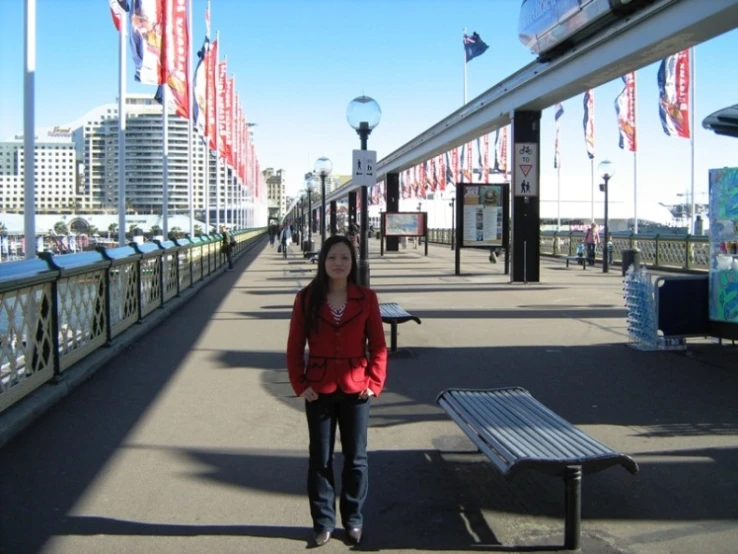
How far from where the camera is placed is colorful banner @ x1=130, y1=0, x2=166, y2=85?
56.6 feet

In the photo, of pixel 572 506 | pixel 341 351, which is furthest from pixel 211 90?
pixel 572 506

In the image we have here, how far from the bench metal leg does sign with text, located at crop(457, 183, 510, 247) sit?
1767 centimetres

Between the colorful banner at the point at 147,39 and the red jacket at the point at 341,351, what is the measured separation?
15072mm

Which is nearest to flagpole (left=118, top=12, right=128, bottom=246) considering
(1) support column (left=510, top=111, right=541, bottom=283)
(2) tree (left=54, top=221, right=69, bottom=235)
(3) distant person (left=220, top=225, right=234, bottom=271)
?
(2) tree (left=54, top=221, right=69, bottom=235)

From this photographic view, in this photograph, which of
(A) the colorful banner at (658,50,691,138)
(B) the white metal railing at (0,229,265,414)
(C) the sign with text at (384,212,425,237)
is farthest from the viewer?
(C) the sign with text at (384,212,425,237)

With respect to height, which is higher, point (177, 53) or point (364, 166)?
point (177, 53)

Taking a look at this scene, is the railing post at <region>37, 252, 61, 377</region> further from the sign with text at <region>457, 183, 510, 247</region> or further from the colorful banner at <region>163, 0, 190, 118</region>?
the sign with text at <region>457, 183, 510, 247</region>

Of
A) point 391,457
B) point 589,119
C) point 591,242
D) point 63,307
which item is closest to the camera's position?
point 391,457

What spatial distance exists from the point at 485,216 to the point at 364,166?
1048 centimetres

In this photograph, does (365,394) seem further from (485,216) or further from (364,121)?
(485,216)

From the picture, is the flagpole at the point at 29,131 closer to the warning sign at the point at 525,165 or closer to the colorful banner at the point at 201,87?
the warning sign at the point at 525,165

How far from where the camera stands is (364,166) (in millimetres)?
11430

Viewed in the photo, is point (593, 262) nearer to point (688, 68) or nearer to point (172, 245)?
point (688, 68)

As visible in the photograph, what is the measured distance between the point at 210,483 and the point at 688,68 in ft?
84.3
